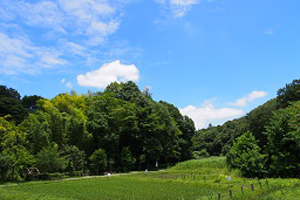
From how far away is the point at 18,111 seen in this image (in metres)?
51.4

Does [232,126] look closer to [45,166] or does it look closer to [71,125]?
[71,125]

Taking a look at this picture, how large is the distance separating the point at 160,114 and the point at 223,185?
29.5 m

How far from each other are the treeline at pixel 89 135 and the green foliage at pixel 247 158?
1851 centimetres

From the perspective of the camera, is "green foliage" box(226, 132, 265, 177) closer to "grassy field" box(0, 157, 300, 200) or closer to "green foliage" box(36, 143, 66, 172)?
"grassy field" box(0, 157, 300, 200)

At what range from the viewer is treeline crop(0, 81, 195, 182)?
104ft

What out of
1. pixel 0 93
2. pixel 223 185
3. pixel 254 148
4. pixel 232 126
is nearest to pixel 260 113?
pixel 254 148

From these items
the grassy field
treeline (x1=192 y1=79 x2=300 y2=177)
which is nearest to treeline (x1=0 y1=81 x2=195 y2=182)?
the grassy field

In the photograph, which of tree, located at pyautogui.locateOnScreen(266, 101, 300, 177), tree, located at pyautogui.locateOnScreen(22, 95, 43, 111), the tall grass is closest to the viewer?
tree, located at pyautogui.locateOnScreen(266, 101, 300, 177)

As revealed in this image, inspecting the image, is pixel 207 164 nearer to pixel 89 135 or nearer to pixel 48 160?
pixel 89 135

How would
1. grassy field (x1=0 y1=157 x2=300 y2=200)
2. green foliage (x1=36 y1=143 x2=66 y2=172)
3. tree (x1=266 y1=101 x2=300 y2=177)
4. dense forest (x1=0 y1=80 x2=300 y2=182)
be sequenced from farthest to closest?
green foliage (x1=36 y1=143 x2=66 y2=172), dense forest (x1=0 y1=80 x2=300 y2=182), tree (x1=266 y1=101 x2=300 y2=177), grassy field (x1=0 y1=157 x2=300 y2=200)

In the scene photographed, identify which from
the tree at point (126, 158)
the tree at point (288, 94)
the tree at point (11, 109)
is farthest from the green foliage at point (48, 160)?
the tree at point (288, 94)

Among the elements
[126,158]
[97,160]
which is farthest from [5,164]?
[126,158]

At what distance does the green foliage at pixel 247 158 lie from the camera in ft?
89.4

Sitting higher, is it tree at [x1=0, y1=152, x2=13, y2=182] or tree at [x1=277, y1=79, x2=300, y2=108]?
tree at [x1=277, y1=79, x2=300, y2=108]
